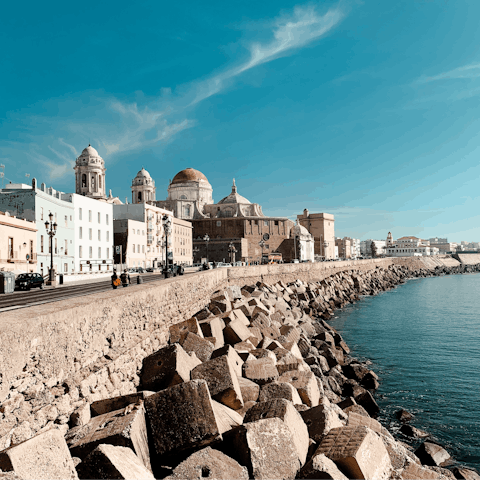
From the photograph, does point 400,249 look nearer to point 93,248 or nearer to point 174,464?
point 93,248

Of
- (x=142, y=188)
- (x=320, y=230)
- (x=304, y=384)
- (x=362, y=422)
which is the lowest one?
(x=362, y=422)

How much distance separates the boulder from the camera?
745cm

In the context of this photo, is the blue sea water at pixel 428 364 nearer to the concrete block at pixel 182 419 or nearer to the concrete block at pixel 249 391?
the concrete block at pixel 249 391

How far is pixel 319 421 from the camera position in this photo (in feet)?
17.7

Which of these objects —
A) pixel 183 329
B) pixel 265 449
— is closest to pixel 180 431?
pixel 265 449

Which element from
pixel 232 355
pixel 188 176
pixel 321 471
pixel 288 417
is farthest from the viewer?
pixel 188 176

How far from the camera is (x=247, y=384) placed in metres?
6.41

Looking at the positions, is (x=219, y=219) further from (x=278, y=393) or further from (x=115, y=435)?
(x=115, y=435)

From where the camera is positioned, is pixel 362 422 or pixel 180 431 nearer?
pixel 180 431

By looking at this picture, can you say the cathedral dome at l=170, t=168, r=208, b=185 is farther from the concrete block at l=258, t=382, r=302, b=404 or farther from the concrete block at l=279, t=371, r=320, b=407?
the concrete block at l=258, t=382, r=302, b=404

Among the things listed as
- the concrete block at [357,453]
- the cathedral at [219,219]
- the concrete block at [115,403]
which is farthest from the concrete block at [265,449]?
the cathedral at [219,219]

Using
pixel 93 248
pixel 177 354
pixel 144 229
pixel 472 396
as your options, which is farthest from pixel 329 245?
pixel 177 354

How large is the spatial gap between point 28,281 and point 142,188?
57.8 meters

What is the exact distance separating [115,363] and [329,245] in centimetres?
8980
